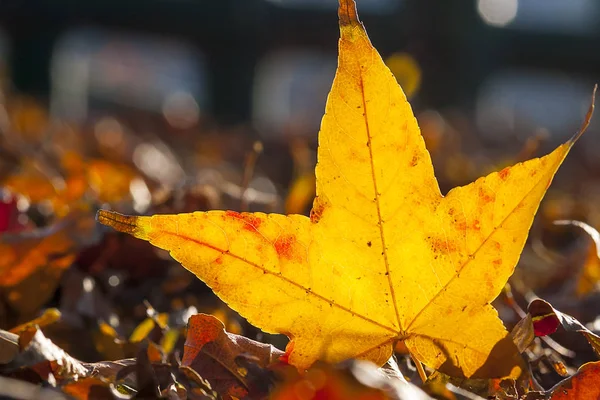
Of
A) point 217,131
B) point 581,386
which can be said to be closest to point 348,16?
point 581,386

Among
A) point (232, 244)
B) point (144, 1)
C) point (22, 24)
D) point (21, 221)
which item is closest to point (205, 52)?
point (144, 1)

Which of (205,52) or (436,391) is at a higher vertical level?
(436,391)

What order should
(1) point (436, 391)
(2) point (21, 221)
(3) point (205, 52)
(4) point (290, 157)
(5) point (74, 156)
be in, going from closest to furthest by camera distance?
(1) point (436, 391) → (2) point (21, 221) → (5) point (74, 156) → (4) point (290, 157) → (3) point (205, 52)

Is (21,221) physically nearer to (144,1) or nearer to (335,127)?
(335,127)

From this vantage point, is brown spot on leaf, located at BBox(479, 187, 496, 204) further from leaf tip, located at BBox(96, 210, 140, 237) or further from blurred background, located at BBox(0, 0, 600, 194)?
blurred background, located at BBox(0, 0, 600, 194)

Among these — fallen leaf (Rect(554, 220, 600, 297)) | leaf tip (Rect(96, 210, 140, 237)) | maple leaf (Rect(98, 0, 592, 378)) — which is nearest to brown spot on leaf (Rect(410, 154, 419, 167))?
maple leaf (Rect(98, 0, 592, 378))

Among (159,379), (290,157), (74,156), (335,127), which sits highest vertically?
(335,127)
